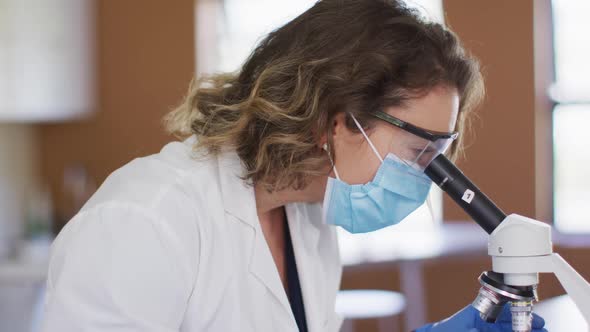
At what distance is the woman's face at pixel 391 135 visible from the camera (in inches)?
55.1

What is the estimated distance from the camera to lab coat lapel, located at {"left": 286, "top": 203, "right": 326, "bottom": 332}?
5.21 feet

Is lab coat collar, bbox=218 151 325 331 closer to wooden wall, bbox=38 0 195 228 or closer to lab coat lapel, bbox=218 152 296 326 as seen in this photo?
lab coat lapel, bbox=218 152 296 326

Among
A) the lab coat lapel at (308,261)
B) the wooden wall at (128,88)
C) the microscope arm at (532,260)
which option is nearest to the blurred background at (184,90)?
the wooden wall at (128,88)

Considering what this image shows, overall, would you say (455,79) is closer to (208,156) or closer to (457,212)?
(208,156)

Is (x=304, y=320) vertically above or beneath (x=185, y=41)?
beneath

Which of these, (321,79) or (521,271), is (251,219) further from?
(521,271)

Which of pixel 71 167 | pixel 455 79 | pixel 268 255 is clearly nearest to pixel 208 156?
pixel 268 255

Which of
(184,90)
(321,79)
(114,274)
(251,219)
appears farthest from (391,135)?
(184,90)

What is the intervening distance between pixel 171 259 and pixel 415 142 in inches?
20.4

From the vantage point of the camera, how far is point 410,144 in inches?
55.8

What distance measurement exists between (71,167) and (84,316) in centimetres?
316

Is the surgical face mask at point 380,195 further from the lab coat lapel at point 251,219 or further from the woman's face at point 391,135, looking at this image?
the lab coat lapel at point 251,219

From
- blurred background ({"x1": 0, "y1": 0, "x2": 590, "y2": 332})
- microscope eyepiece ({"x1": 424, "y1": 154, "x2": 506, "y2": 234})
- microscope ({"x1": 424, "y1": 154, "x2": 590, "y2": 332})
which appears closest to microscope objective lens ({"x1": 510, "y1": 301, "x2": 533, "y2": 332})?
microscope ({"x1": 424, "y1": 154, "x2": 590, "y2": 332})

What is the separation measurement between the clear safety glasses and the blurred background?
1592 millimetres
